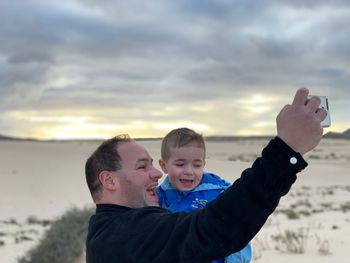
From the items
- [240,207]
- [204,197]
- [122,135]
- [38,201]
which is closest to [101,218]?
[122,135]

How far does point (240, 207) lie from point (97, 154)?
926 mm

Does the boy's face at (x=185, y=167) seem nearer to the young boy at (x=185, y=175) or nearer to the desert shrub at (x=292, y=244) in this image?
the young boy at (x=185, y=175)

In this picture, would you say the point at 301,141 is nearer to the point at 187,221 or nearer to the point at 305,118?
the point at 305,118

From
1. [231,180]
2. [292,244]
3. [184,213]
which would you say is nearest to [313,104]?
[184,213]

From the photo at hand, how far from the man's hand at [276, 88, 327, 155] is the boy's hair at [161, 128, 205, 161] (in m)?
1.78

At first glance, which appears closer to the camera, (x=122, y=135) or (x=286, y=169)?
(x=286, y=169)

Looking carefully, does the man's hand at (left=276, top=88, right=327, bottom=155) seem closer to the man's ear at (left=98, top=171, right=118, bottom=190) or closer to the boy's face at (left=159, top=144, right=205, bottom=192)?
the man's ear at (left=98, top=171, right=118, bottom=190)

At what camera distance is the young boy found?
3.73 m

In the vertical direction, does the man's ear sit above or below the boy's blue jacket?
above

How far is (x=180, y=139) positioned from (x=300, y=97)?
6.00 feet

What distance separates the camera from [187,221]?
2.24 meters

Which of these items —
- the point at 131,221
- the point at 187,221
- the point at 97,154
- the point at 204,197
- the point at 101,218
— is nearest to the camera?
the point at 187,221

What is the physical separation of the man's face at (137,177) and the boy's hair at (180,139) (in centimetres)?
102

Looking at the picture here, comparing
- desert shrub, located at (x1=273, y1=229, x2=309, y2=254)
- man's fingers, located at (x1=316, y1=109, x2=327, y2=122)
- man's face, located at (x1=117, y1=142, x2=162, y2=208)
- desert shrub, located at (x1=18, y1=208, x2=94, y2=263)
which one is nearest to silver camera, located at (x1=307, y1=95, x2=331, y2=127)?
man's fingers, located at (x1=316, y1=109, x2=327, y2=122)
